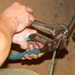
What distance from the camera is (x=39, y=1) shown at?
59.1 inches

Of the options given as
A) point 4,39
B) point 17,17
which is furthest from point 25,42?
point 4,39

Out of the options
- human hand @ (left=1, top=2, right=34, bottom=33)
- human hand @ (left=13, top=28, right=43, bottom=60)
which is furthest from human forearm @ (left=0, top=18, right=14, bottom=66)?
human hand @ (left=13, top=28, right=43, bottom=60)

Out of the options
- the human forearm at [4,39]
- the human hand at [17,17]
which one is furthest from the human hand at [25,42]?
the human forearm at [4,39]

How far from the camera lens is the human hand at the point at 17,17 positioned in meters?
0.80

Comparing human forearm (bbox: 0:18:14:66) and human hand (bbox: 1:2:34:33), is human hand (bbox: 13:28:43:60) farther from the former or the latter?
human forearm (bbox: 0:18:14:66)

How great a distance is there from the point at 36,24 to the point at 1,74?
0.26 meters

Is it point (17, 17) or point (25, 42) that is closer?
point (17, 17)

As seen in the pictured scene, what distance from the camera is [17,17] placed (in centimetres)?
84

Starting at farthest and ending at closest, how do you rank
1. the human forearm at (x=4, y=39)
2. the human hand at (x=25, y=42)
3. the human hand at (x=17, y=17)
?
the human hand at (x=25, y=42) < the human hand at (x=17, y=17) < the human forearm at (x=4, y=39)

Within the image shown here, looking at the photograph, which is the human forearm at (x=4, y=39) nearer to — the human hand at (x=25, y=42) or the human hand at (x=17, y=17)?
the human hand at (x=17, y=17)

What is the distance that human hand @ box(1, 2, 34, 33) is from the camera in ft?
2.61

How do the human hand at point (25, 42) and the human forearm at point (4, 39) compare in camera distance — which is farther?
the human hand at point (25, 42)

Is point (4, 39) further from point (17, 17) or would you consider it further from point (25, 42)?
point (25, 42)

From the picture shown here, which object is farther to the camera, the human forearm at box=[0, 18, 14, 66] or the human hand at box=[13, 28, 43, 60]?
the human hand at box=[13, 28, 43, 60]
